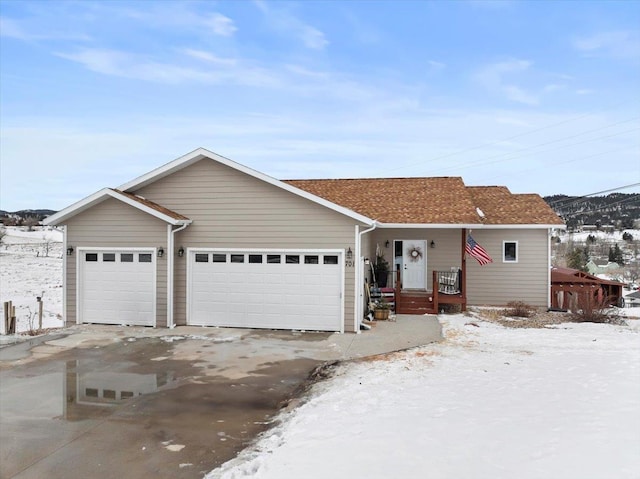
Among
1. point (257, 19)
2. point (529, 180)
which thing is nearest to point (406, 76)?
point (257, 19)

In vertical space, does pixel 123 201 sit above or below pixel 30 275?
above

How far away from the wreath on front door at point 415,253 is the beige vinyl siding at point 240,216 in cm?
485

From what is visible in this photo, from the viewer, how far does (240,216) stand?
39.6ft

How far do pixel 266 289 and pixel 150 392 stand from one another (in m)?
5.32

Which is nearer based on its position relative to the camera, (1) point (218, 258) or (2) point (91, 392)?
(2) point (91, 392)

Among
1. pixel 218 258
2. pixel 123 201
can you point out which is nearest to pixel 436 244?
pixel 218 258

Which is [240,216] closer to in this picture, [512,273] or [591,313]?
[512,273]

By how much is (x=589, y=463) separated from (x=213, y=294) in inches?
375

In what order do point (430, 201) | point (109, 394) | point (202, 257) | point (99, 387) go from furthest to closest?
point (430, 201)
point (202, 257)
point (99, 387)
point (109, 394)

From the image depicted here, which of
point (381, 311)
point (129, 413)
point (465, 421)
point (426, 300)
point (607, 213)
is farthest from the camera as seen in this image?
point (607, 213)

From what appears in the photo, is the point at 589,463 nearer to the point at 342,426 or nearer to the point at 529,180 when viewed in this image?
the point at 342,426

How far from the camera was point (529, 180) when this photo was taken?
46531mm

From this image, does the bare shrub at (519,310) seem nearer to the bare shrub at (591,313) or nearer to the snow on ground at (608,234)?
the bare shrub at (591,313)

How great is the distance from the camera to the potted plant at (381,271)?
15.3m
